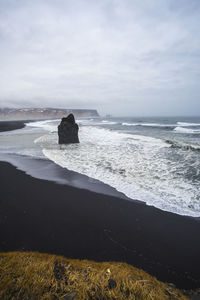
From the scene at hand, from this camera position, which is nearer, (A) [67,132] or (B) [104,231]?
(B) [104,231]

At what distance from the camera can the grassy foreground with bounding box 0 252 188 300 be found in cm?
166

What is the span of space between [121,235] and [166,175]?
4.71m

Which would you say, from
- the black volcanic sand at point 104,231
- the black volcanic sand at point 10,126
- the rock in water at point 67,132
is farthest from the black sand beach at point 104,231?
the black volcanic sand at point 10,126

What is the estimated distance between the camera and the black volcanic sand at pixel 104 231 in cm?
268

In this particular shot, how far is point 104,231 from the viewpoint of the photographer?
11.0ft

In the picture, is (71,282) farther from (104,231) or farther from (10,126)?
(10,126)

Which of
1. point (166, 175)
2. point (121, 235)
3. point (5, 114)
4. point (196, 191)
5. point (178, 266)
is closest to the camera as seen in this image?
point (178, 266)

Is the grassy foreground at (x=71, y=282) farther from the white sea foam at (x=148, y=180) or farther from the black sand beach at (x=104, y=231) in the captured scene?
the white sea foam at (x=148, y=180)

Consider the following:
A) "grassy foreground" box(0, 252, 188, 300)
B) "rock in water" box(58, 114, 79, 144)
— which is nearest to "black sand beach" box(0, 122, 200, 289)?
"grassy foreground" box(0, 252, 188, 300)

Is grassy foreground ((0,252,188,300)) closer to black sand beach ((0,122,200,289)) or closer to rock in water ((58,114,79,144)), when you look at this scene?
black sand beach ((0,122,200,289))

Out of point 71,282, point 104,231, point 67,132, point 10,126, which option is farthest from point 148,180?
point 10,126

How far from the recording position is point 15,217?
12.1ft

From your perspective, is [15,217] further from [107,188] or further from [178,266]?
[178,266]

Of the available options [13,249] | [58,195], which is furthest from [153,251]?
[58,195]
